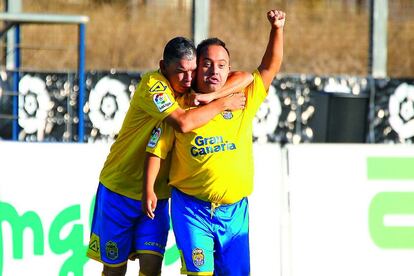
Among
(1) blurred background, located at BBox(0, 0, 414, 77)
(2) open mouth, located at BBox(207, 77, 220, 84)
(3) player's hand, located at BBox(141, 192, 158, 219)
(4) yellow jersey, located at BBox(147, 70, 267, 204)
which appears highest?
(1) blurred background, located at BBox(0, 0, 414, 77)

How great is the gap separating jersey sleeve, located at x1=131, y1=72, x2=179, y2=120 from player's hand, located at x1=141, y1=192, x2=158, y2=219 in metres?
0.44

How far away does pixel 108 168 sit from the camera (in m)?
6.52

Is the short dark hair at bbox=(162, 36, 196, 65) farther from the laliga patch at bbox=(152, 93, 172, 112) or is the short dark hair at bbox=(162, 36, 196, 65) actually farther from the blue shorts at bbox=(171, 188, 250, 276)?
the blue shorts at bbox=(171, 188, 250, 276)

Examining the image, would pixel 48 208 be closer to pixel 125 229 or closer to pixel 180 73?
pixel 125 229

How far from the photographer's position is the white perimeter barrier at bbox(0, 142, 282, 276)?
7.84 meters

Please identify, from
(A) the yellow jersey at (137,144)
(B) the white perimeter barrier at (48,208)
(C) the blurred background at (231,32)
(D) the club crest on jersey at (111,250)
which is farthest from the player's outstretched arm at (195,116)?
(C) the blurred background at (231,32)

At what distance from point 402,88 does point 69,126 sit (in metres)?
5.35

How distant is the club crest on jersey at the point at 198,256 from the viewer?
6031mm

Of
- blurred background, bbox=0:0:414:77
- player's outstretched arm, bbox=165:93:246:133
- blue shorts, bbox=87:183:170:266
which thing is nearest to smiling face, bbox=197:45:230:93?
player's outstretched arm, bbox=165:93:246:133

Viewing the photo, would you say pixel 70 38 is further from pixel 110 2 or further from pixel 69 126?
pixel 69 126

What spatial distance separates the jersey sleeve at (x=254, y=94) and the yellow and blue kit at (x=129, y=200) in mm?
550

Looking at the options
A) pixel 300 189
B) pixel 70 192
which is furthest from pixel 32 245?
pixel 300 189

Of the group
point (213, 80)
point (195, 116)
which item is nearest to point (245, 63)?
point (213, 80)

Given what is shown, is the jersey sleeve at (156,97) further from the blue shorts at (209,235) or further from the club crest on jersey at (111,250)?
the club crest on jersey at (111,250)
